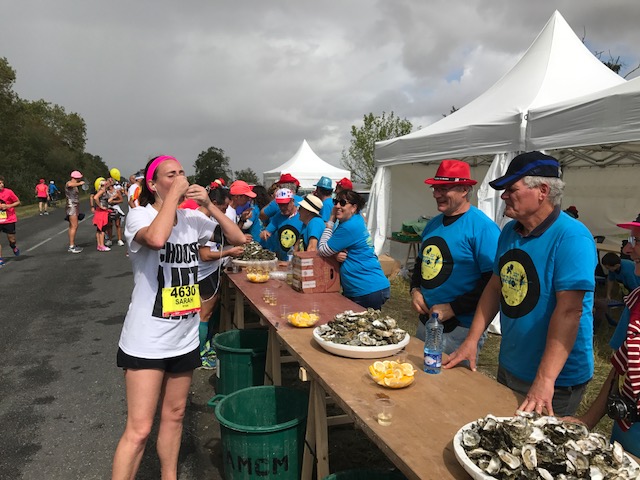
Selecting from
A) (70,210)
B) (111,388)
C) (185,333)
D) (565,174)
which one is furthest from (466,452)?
(70,210)

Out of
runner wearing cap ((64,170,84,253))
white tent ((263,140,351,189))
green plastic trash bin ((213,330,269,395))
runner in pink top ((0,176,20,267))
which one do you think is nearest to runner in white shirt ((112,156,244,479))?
green plastic trash bin ((213,330,269,395))

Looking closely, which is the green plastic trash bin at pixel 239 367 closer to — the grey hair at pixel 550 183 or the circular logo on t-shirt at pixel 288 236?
the circular logo on t-shirt at pixel 288 236

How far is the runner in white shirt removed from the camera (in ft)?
7.09

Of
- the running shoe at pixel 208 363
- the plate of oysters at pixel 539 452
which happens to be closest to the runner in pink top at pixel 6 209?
the running shoe at pixel 208 363

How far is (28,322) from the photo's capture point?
20.2ft

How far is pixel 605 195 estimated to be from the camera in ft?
31.9

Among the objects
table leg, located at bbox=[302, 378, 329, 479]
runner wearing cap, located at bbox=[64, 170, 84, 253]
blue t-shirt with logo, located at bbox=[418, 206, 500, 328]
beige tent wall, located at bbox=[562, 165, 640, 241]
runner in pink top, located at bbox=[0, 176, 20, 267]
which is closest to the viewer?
table leg, located at bbox=[302, 378, 329, 479]

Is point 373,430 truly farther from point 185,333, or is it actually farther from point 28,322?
point 28,322

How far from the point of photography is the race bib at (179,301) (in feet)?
Answer: 7.27

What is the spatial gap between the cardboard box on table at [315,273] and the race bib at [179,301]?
5.37 ft

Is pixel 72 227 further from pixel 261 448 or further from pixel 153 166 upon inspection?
pixel 261 448

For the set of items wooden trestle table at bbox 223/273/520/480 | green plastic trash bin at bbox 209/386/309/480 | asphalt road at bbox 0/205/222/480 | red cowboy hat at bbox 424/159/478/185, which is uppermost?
red cowboy hat at bbox 424/159/478/185

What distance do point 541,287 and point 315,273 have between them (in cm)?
222

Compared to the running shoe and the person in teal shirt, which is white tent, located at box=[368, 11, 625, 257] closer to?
the person in teal shirt
